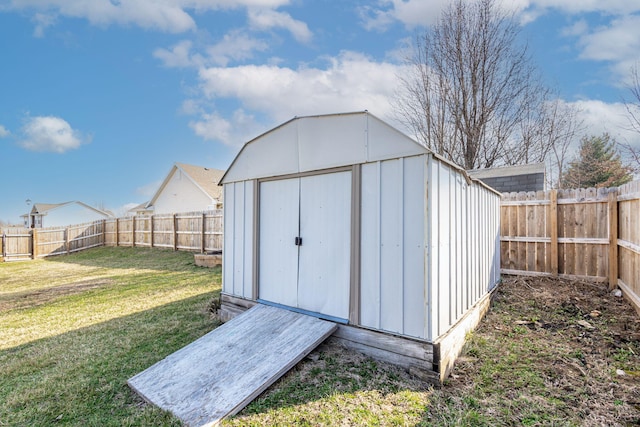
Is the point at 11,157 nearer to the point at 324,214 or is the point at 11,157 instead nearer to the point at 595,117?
the point at 324,214

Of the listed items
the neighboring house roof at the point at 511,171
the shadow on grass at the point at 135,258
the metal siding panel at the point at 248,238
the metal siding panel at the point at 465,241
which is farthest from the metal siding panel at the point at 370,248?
the neighboring house roof at the point at 511,171

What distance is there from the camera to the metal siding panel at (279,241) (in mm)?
3691

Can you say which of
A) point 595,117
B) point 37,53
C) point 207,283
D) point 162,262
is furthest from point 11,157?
point 595,117

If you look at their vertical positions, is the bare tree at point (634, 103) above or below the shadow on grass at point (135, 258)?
above

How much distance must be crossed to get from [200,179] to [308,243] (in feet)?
51.6

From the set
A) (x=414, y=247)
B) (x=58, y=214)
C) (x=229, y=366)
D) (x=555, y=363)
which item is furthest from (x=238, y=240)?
(x=58, y=214)

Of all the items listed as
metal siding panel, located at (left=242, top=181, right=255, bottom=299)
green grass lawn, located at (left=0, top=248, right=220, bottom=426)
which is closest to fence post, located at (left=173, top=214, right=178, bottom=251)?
green grass lawn, located at (left=0, top=248, right=220, bottom=426)

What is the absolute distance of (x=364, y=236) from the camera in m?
3.02

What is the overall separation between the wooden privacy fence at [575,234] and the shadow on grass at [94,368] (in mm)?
6393

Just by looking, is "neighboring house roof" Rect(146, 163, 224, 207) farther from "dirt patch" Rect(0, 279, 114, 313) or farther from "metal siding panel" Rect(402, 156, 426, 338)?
"metal siding panel" Rect(402, 156, 426, 338)

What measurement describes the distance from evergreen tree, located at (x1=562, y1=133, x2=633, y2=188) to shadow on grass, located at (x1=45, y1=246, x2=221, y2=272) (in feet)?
57.7

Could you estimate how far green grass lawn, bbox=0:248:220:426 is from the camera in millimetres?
2490

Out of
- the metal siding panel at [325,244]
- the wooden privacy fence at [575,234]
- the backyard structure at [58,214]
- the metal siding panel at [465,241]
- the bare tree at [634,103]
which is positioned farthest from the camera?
the backyard structure at [58,214]

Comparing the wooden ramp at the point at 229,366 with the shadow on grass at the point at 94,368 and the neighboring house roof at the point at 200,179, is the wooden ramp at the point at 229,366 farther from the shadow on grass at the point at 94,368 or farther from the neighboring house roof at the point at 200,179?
the neighboring house roof at the point at 200,179
